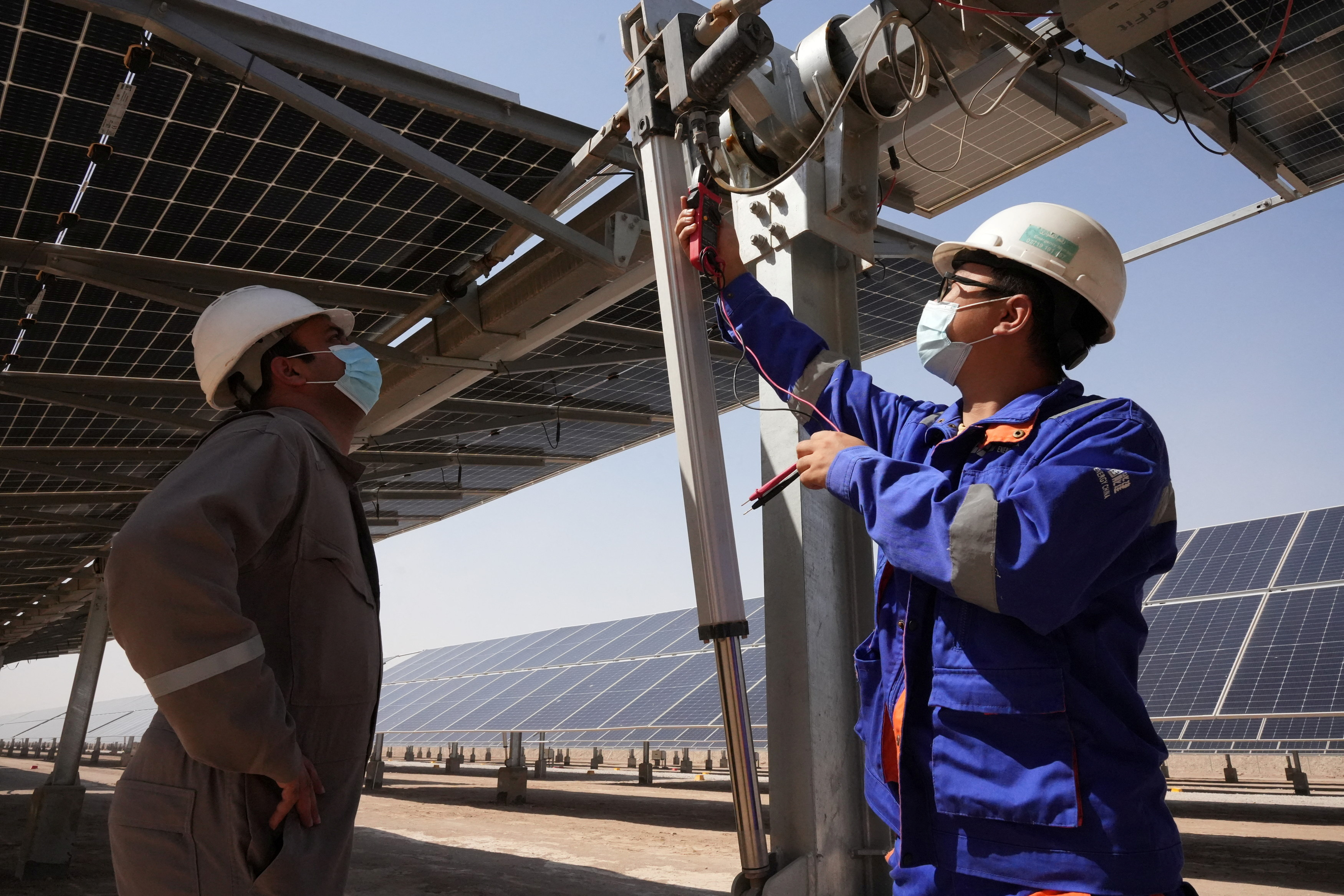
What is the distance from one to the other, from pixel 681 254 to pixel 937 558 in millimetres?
1589

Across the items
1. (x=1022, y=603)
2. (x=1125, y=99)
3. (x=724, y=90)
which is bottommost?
(x=1022, y=603)

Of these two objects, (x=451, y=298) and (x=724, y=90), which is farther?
(x=451, y=298)

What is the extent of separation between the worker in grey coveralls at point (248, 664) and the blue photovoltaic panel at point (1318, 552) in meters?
17.1

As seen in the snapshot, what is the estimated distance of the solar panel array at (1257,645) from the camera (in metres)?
13.8

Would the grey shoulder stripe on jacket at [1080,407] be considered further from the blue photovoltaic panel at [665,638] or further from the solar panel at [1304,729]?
the blue photovoltaic panel at [665,638]

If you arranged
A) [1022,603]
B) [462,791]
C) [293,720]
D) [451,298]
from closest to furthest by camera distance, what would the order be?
[1022,603]
[293,720]
[451,298]
[462,791]

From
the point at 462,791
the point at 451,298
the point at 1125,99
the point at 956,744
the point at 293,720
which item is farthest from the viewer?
the point at 462,791

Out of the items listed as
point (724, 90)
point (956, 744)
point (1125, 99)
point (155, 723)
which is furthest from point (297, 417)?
point (1125, 99)

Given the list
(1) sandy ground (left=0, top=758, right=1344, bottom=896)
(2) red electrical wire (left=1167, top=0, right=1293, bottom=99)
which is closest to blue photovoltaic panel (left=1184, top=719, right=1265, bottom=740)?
(1) sandy ground (left=0, top=758, right=1344, bottom=896)

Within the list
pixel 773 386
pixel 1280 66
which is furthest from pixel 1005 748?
pixel 1280 66

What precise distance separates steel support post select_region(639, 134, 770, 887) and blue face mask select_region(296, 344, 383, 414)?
968 millimetres

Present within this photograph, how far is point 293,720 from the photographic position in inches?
90.4

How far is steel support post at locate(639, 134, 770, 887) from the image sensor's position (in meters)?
2.86

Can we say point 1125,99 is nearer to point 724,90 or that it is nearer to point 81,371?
point 724,90
